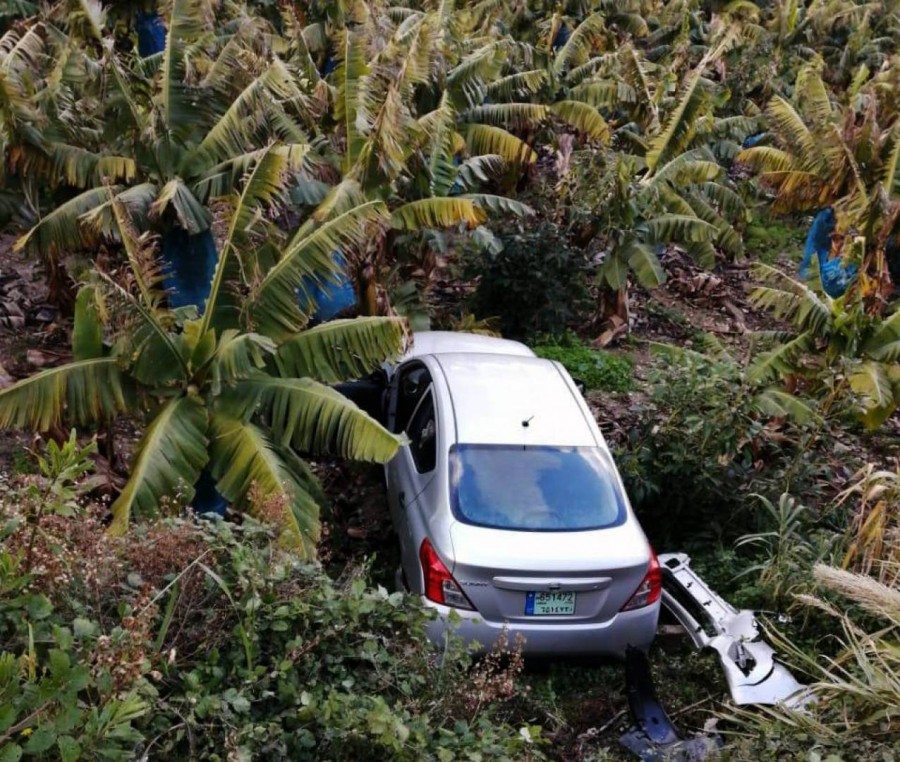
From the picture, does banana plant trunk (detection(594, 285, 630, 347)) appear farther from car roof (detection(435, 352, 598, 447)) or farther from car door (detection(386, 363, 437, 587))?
car door (detection(386, 363, 437, 587))

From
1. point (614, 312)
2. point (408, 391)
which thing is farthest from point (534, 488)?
point (614, 312)

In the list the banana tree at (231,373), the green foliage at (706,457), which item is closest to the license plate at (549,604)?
the banana tree at (231,373)

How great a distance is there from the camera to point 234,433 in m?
5.88

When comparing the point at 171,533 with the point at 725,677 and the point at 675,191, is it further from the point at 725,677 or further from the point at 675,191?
the point at 675,191

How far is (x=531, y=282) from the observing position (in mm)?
10914

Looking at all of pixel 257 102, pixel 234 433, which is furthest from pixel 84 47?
pixel 234 433

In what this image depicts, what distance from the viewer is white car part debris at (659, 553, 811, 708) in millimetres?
5055

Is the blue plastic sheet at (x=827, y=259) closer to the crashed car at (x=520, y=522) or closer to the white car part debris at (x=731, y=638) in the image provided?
A: the white car part debris at (x=731, y=638)

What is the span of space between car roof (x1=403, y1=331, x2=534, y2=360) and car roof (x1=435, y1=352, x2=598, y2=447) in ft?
2.74

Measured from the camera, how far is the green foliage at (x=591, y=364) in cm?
1034

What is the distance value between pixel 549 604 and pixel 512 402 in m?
1.63

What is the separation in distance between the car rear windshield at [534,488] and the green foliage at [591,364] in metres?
4.19

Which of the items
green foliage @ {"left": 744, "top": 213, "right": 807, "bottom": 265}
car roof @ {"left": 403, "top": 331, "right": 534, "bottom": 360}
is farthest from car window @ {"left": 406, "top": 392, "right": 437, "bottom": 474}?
green foliage @ {"left": 744, "top": 213, "right": 807, "bottom": 265}

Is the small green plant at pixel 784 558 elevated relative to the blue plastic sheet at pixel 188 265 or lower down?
lower down
